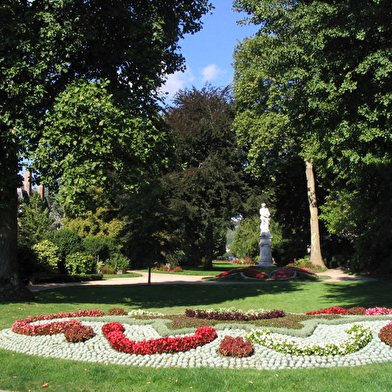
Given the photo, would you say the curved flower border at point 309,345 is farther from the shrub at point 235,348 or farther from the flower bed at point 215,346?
the shrub at point 235,348

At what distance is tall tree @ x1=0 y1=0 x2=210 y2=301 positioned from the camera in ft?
37.7

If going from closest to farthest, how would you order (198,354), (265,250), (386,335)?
(198,354)
(386,335)
(265,250)

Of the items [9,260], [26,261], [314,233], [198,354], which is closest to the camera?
[198,354]

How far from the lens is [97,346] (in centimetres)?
693

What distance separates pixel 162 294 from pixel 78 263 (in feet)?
32.2

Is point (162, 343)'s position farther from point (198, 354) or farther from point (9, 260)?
point (9, 260)

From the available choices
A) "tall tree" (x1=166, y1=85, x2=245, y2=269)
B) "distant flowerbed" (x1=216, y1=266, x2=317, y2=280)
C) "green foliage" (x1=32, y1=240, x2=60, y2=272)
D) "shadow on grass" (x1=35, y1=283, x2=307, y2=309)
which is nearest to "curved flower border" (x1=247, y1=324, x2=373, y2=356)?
"shadow on grass" (x1=35, y1=283, x2=307, y2=309)

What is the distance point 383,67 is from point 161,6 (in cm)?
766

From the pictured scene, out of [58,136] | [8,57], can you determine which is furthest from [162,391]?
[8,57]

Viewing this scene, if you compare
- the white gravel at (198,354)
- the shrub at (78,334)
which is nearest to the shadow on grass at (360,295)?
the white gravel at (198,354)

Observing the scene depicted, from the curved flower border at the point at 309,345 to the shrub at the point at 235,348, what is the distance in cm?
33

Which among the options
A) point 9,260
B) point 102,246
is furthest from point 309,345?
point 102,246

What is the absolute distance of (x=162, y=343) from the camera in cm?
648

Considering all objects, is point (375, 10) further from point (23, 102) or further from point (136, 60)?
point (23, 102)
